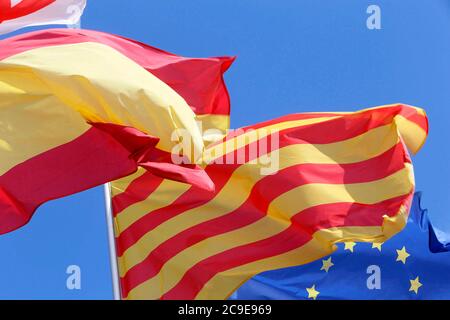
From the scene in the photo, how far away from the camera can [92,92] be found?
28.4 feet

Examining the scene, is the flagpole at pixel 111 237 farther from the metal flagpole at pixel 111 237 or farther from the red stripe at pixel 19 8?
the red stripe at pixel 19 8

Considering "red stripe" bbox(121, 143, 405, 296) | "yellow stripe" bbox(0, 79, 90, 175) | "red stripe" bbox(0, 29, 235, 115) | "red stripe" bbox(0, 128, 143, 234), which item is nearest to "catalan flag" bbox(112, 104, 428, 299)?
"red stripe" bbox(121, 143, 405, 296)

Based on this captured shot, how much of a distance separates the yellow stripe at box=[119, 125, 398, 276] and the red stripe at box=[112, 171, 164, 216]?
0.34 metres

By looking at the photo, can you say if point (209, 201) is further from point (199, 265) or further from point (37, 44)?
point (37, 44)

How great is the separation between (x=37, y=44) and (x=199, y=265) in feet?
8.08

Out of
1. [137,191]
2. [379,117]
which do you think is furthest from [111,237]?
[379,117]

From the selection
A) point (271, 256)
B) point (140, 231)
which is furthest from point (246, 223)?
point (140, 231)

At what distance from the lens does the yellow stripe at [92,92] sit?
28.0 feet

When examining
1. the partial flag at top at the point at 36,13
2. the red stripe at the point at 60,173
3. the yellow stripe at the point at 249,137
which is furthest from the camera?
the partial flag at top at the point at 36,13

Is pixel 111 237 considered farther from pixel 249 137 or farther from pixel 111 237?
pixel 249 137

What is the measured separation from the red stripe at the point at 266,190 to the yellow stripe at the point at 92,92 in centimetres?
147

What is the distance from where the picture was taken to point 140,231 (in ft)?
35.0

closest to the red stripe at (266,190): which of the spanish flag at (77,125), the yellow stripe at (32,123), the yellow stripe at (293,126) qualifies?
the yellow stripe at (293,126)

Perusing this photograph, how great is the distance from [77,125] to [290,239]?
7.25ft
